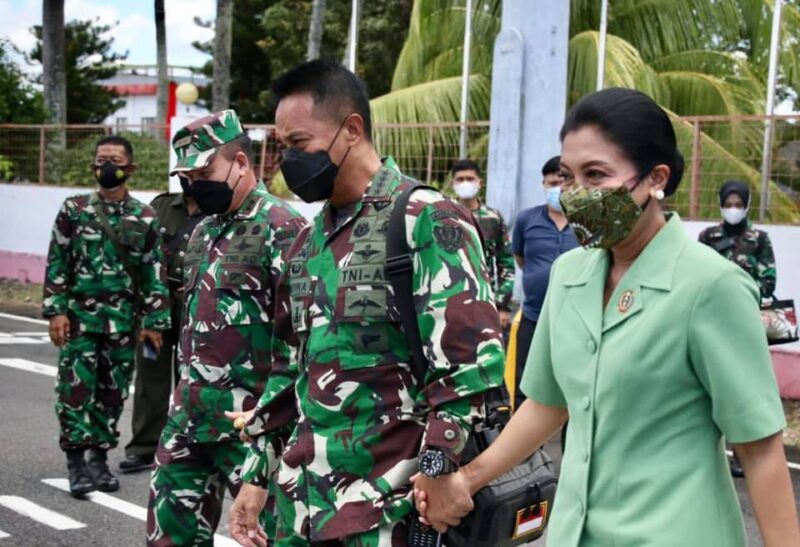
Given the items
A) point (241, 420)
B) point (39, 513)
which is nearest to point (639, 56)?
point (39, 513)

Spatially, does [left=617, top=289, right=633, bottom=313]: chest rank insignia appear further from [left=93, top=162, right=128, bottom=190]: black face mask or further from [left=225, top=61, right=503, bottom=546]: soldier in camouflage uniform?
[left=93, top=162, right=128, bottom=190]: black face mask

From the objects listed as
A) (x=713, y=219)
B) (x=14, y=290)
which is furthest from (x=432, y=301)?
(x=14, y=290)

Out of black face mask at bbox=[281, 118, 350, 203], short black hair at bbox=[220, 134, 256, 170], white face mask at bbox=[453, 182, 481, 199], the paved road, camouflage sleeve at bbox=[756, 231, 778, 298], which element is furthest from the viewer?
white face mask at bbox=[453, 182, 481, 199]

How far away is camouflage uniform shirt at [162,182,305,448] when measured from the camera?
409cm

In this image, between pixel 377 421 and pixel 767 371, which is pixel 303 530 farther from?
pixel 767 371

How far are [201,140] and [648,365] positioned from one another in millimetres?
2589

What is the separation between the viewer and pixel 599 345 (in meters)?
2.34

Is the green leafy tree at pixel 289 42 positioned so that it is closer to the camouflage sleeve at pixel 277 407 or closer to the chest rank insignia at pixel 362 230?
the camouflage sleeve at pixel 277 407

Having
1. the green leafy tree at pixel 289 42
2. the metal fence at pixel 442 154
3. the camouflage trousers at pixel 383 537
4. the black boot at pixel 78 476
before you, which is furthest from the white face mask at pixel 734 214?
the green leafy tree at pixel 289 42

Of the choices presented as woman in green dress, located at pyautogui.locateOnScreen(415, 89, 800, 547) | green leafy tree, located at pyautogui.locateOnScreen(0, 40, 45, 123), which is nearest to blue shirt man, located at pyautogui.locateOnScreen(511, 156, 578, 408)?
woman in green dress, located at pyautogui.locateOnScreen(415, 89, 800, 547)

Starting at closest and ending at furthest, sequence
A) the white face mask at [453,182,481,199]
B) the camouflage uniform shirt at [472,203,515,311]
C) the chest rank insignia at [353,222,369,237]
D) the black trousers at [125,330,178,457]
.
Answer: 1. the chest rank insignia at [353,222,369,237]
2. the black trousers at [125,330,178,457]
3. the camouflage uniform shirt at [472,203,515,311]
4. the white face mask at [453,182,481,199]

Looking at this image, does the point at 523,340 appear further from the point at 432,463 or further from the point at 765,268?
the point at 432,463

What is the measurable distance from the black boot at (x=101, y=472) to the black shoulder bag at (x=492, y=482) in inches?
162

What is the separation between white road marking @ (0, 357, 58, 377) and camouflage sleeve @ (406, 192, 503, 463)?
26.8 feet
